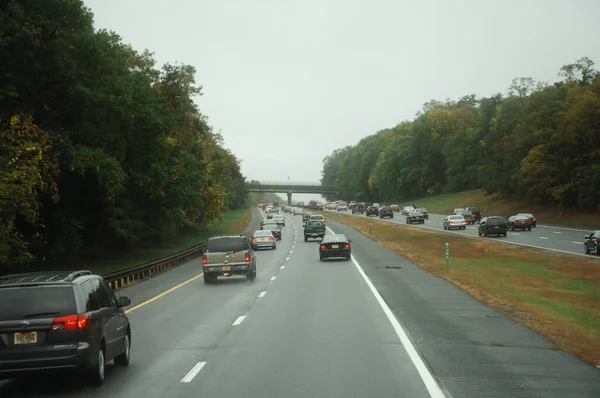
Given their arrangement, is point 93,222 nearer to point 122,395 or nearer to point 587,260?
point 587,260

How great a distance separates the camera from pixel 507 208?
4122 inches

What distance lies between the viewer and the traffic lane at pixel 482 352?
9.88 m

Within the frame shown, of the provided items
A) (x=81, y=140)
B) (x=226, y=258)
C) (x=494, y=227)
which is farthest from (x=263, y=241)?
(x=226, y=258)

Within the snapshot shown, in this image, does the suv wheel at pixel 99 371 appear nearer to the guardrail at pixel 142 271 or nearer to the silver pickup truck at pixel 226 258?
the guardrail at pixel 142 271

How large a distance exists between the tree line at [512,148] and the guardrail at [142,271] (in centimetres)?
4963

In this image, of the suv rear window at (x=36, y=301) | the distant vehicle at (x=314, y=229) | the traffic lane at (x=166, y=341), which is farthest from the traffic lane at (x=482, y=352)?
the distant vehicle at (x=314, y=229)

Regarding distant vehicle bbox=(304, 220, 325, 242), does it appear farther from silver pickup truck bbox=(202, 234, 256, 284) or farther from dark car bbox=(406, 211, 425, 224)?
silver pickup truck bbox=(202, 234, 256, 284)

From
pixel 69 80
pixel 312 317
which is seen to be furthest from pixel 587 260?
pixel 69 80

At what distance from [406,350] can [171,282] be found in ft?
64.2

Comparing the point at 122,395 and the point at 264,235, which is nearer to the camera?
the point at 122,395

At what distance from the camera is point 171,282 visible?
31047 mm

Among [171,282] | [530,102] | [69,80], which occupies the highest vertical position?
[530,102]

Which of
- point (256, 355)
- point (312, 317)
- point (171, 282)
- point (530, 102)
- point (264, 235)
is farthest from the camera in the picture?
point (530, 102)

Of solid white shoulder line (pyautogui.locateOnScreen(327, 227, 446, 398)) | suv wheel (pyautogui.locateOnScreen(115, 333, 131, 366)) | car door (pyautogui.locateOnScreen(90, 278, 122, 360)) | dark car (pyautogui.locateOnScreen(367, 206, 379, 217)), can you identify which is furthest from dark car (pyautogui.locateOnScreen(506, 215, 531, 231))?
car door (pyautogui.locateOnScreen(90, 278, 122, 360))
